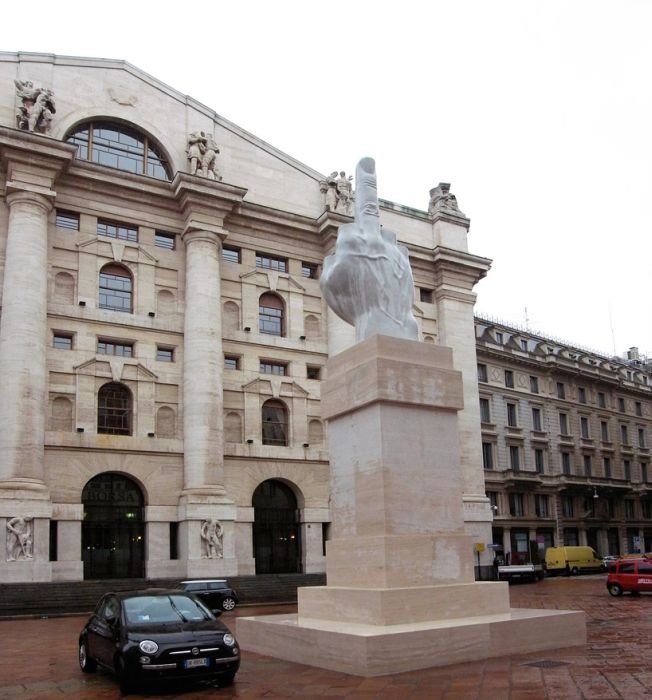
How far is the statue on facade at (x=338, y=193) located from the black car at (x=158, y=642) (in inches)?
1290

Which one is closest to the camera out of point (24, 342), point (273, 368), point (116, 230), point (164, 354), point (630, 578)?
point (630, 578)

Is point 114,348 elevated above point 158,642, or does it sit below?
above

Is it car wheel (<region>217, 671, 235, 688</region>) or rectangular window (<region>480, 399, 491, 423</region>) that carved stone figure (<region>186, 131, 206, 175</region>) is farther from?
car wheel (<region>217, 671, 235, 688</region>)

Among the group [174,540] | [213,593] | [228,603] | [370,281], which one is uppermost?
[370,281]

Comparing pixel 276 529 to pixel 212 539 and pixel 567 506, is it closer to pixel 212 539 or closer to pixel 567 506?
pixel 212 539

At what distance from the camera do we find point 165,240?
40.6m

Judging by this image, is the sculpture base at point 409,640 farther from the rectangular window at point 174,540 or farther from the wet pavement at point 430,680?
the rectangular window at point 174,540

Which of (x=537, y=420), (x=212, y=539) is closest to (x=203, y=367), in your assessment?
(x=212, y=539)

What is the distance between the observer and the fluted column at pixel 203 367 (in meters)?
36.7

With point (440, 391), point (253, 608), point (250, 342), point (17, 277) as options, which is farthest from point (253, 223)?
point (440, 391)

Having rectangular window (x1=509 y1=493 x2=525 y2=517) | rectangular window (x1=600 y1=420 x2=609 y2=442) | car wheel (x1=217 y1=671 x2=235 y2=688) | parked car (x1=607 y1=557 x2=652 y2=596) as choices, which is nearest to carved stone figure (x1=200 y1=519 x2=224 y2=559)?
parked car (x1=607 y1=557 x2=652 y2=596)

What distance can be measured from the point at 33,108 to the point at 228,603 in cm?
2360

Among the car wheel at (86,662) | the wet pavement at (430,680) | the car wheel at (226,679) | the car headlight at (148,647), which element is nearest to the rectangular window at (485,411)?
the wet pavement at (430,680)

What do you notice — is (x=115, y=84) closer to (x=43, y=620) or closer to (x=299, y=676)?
(x=43, y=620)
